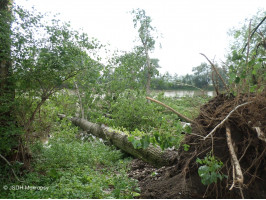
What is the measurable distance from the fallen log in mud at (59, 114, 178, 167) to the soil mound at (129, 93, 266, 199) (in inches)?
40.6

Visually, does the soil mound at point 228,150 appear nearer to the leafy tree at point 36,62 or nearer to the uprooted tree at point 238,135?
the uprooted tree at point 238,135

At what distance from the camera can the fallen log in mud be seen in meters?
4.88

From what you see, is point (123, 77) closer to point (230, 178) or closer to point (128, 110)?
point (128, 110)

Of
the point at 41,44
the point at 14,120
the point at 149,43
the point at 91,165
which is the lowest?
the point at 91,165

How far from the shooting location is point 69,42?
428 centimetres

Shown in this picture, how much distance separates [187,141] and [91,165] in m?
2.53

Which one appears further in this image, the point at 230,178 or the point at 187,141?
the point at 187,141

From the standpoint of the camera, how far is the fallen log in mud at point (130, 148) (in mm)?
4879

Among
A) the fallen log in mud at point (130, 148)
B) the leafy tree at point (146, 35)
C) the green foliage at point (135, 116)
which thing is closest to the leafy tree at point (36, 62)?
the fallen log in mud at point (130, 148)

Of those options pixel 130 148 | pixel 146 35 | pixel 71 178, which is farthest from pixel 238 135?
pixel 146 35

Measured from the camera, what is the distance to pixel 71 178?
4012mm

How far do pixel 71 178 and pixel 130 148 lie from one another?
7.73 feet

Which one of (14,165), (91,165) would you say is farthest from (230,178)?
(14,165)

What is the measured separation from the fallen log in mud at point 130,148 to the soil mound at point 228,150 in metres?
1.03
